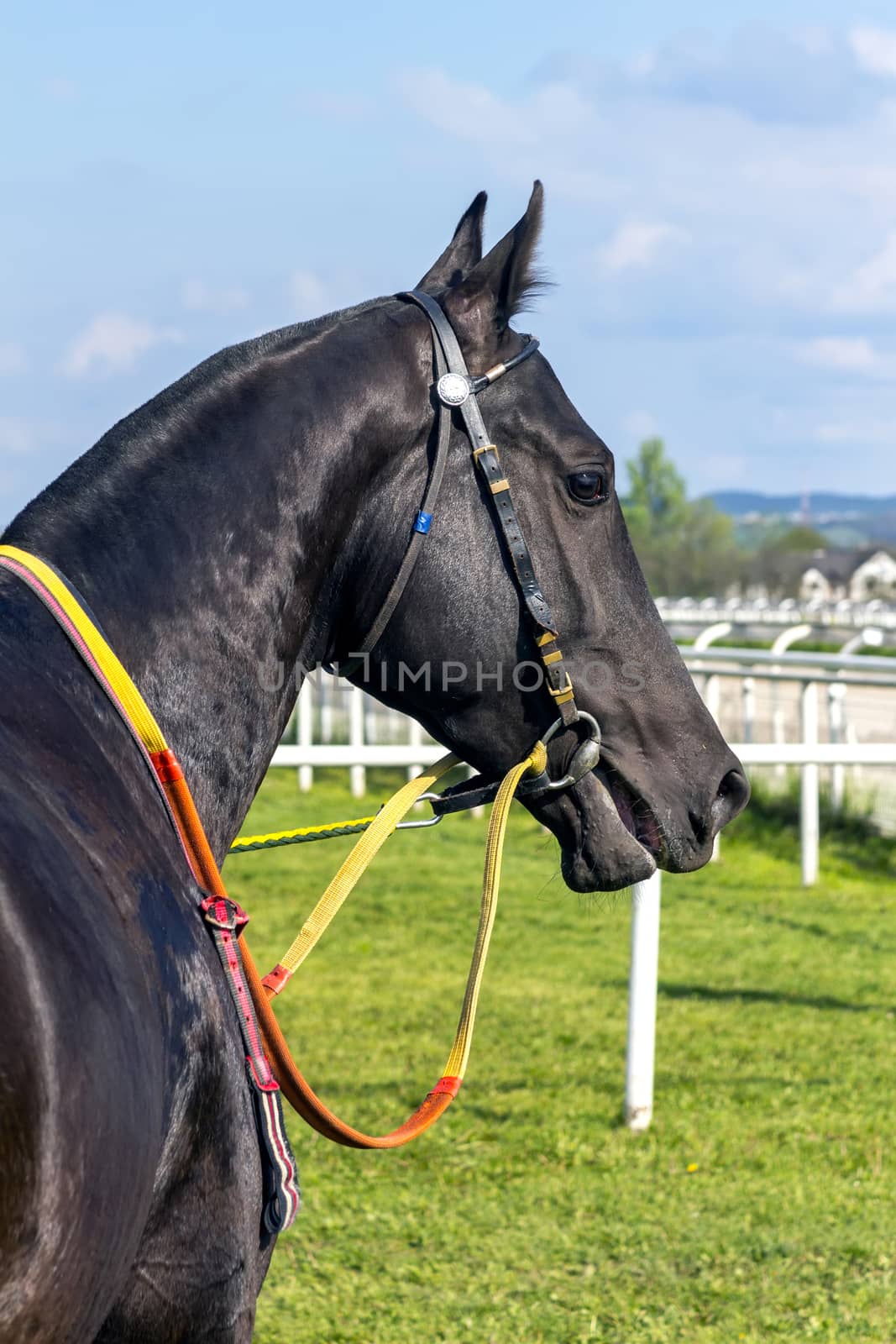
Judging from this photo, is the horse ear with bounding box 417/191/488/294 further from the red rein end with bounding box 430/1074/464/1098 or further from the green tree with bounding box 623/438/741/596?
the green tree with bounding box 623/438/741/596

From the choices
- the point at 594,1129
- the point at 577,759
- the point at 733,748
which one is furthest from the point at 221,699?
the point at 733,748

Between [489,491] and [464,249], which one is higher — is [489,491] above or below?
below

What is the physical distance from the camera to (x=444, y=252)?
8.32 ft

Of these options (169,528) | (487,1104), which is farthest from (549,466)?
(487,1104)

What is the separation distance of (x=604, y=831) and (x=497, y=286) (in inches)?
37.9

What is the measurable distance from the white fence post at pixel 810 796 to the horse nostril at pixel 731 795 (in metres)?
6.02

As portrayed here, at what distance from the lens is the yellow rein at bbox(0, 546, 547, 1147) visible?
1913 mm

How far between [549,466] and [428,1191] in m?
3.02

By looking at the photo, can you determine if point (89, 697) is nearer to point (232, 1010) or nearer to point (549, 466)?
point (232, 1010)

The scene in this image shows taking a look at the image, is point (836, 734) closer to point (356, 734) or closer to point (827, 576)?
point (356, 734)

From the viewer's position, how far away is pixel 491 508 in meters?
2.28

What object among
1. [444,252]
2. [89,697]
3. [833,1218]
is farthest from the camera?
[833,1218]

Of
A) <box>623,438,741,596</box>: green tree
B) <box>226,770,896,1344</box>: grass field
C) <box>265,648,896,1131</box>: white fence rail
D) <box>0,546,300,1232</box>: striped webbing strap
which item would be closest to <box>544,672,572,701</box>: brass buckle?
<box>0,546,300,1232</box>: striped webbing strap

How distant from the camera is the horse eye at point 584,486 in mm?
2326
